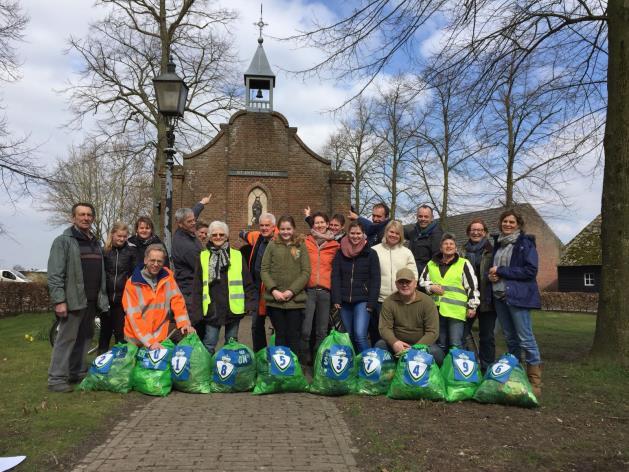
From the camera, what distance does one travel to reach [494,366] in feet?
17.8

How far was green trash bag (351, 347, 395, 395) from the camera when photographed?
574cm

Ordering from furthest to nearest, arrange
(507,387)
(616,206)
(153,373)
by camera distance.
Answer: (616,206) < (153,373) < (507,387)

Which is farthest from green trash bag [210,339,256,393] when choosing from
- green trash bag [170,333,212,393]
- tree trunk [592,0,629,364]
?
tree trunk [592,0,629,364]

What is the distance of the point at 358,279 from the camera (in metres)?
6.44

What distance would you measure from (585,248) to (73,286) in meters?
35.3

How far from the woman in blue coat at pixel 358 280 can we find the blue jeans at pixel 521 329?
1.47 meters

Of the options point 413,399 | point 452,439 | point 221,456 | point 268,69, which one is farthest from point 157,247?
point 268,69

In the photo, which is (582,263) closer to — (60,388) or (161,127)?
(161,127)

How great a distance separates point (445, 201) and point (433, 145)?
2.93m

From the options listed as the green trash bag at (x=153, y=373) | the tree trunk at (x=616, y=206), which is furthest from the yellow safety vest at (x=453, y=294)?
the green trash bag at (x=153, y=373)

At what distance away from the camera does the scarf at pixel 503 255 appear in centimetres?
606

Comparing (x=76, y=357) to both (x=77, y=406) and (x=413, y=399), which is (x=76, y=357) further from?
(x=413, y=399)

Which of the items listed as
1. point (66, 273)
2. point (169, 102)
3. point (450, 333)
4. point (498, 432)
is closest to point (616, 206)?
point (450, 333)

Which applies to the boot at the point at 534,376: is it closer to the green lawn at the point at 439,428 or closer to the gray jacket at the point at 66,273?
the green lawn at the point at 439,428
